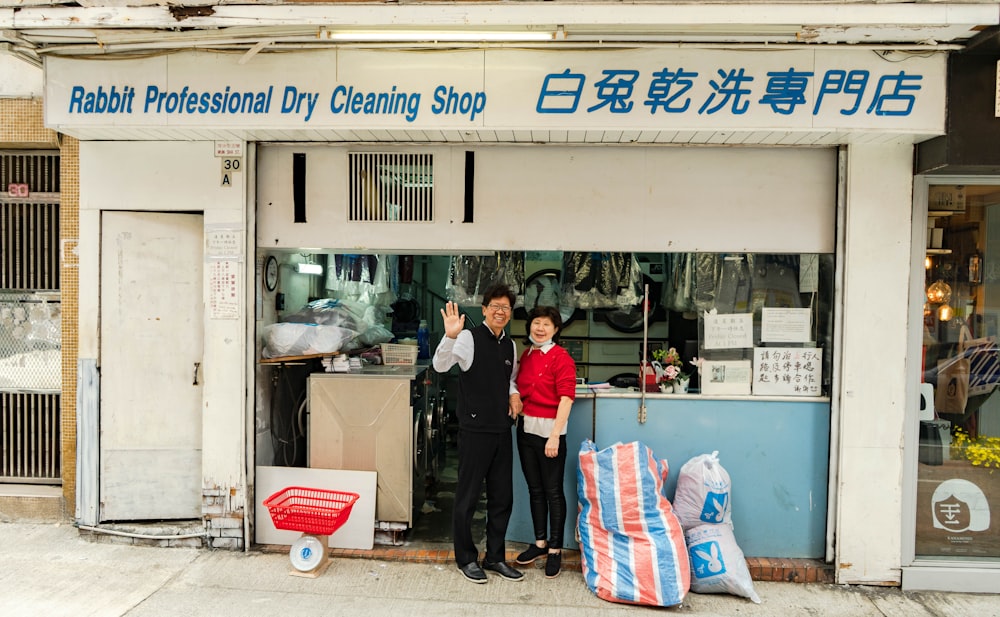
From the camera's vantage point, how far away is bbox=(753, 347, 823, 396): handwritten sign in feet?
15.8

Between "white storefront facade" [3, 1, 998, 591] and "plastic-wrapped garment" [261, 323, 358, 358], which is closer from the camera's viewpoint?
"white storefront facade" [3, 1, 998, 591]

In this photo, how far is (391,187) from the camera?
486 cm

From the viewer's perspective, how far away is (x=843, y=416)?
179 inches

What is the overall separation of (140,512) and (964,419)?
612cm

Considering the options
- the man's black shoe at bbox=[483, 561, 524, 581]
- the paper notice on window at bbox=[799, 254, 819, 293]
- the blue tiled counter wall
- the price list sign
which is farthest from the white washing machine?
the price list sign

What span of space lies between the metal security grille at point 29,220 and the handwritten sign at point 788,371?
5.72 meters

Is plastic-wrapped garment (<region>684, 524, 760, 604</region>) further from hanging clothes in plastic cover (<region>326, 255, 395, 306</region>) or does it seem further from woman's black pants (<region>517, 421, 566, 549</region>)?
hanging clothes in plastic cover (<region>326, 255, 395, 306</region>)

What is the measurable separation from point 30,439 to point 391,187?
12.3ft

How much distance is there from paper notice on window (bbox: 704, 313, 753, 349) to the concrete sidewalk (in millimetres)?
1683

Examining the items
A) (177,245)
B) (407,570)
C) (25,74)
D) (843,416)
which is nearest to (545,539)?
(407,570)

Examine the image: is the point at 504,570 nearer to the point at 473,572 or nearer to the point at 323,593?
the point at 473,572

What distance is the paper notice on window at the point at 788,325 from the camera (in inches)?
191

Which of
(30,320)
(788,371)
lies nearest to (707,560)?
(788,371)

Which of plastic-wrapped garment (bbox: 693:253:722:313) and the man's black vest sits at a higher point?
plastic-wrapped garment (bbox: 693:253:722:313)
